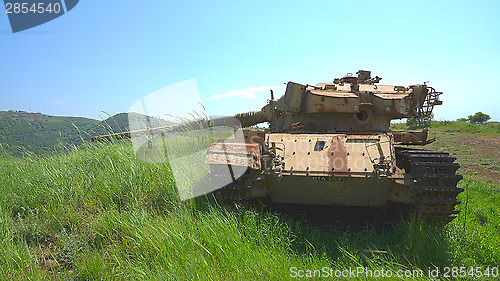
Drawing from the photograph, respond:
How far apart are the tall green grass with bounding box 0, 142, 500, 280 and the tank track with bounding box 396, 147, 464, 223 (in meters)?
0.21

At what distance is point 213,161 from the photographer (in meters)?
4.55

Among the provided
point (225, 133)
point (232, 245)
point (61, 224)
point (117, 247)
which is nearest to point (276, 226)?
point (232, 245)

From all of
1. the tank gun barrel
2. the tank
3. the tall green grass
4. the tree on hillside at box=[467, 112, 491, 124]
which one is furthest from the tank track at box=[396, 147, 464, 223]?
the tree on hillside at box=[467, 112, 491, 124]

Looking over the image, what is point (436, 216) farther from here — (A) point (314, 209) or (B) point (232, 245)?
(B) point (232, 245)

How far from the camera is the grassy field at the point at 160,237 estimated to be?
340 centimetres

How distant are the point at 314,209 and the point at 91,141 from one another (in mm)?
4723

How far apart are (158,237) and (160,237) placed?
3 centimetres

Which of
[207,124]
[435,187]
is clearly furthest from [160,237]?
[207,124]

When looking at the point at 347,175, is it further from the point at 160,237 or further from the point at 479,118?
the point at 479,118

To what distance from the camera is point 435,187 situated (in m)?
4.30

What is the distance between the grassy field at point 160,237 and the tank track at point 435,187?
0.98 feet

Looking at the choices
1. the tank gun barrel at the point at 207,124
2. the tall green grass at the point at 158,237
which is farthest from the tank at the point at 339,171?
the tank gun barrel at the point at 207,124

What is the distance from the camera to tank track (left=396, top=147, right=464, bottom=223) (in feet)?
14.1

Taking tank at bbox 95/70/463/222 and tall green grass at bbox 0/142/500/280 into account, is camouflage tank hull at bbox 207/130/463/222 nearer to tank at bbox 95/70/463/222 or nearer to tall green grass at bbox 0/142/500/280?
tank at bbox 95/70/463/222
